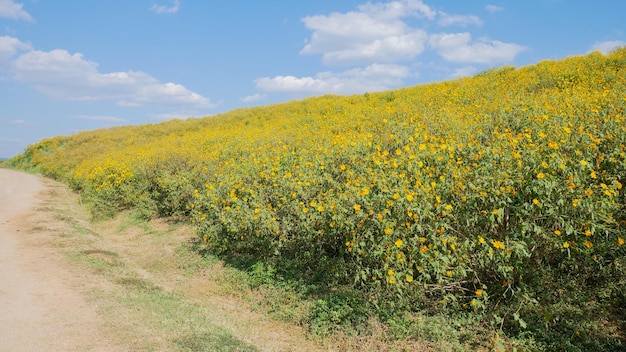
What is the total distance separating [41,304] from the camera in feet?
17.0

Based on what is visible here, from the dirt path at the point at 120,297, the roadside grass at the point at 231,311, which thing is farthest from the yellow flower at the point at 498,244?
the dirt path at the point at 120,297

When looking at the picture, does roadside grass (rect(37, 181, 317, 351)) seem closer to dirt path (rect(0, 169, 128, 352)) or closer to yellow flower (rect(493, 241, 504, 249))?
dirt path (rect(0, 169, 128, 352))

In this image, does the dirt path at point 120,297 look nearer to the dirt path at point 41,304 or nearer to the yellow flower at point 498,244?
the dirt path at point 41,304

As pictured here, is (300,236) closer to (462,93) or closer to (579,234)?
(579,234)

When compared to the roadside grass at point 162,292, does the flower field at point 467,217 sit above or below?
above

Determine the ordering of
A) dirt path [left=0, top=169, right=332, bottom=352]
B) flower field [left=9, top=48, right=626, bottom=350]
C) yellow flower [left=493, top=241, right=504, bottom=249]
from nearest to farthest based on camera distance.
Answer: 1. yellow flower [left=493, top=241, right=504, bottom=249]
2. flower field [left=9, top=48, right=626, bottom=350]
3. dirt path [left=0, top=169, right=332, bottom=352]

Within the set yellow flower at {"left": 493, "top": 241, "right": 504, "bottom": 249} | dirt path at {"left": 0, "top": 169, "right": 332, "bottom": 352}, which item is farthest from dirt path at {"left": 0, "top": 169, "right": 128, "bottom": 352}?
yellow flower at {"left": 493, "top": 241, "right": 504, "bottom": 249}

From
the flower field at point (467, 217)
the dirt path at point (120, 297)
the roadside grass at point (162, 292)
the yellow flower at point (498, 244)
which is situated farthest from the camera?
the roadside grass at point (162, 292)

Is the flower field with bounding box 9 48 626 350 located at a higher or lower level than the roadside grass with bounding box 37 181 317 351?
higher

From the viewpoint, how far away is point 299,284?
6.17 m

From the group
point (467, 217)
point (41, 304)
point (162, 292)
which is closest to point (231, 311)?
point (162, 292)

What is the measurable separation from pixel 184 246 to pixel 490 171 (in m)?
6.48

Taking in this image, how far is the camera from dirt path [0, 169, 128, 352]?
163 inches

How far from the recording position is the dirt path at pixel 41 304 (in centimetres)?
415
